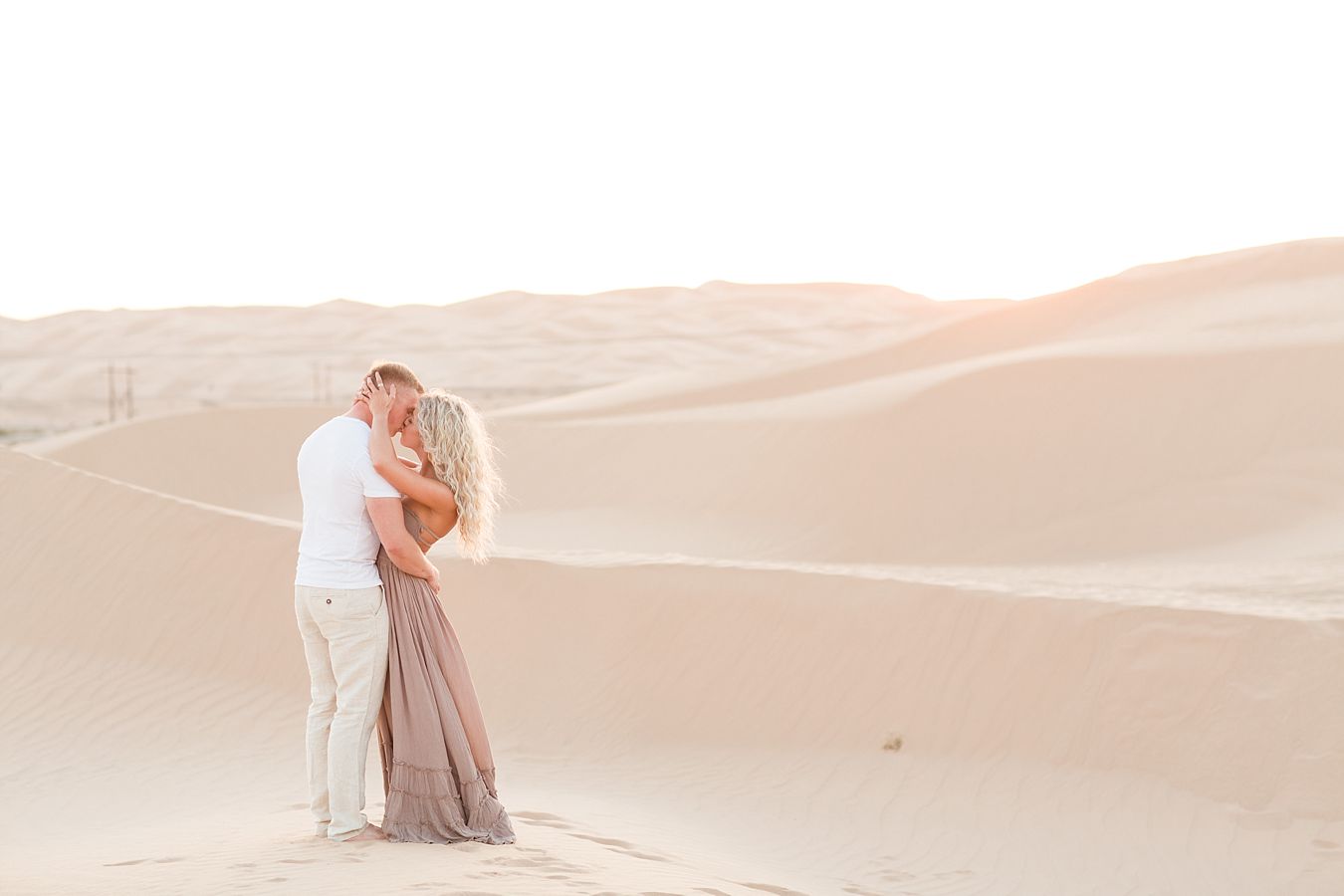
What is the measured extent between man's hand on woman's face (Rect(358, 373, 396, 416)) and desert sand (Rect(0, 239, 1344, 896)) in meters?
1.75

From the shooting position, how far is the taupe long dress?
5.21 metres

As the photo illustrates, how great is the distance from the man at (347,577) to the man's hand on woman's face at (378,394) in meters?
0.06

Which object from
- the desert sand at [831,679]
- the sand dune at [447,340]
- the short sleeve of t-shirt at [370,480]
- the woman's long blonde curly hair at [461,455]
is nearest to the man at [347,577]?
the short sleeve of t-shirt at [370,480]

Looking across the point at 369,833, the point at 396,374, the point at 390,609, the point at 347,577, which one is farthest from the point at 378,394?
the point at 369,833

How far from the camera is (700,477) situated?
23.4m

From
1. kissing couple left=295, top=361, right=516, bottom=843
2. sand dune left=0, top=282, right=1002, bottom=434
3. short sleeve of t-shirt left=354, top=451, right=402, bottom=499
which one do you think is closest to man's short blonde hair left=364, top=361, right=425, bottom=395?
kissing couple left=295, top=361, right=516, bottom=843

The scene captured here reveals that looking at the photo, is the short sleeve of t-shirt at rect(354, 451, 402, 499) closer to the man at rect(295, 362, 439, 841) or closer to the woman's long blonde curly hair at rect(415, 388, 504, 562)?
the man at rect(295, 362, 439, 841)

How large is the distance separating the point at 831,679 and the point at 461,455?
16.7ft

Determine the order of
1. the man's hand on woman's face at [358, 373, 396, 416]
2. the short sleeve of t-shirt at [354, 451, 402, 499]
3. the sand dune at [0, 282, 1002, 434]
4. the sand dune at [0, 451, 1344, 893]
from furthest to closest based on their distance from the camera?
the sand dune at [0, 282, 1002, 434], the sand dune at [0, 451, 1344, 893], the man's hand on woman's face at [358, 373, 396, 416], the short sleeve of t-shirt at [354, 451, 402, 499]

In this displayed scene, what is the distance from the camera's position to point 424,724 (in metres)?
5.21

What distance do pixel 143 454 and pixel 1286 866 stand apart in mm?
25583

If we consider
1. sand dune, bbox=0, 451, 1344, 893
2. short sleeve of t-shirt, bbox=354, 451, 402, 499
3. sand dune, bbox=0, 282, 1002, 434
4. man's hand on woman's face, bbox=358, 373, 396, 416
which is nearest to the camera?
short sleeve of t-shirt, bbox=354, 451, 402, 499

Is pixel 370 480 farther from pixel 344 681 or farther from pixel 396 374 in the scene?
pixel 344 681

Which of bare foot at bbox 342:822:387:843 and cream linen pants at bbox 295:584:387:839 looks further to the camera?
bare foot at bbox 342:822:387:843
